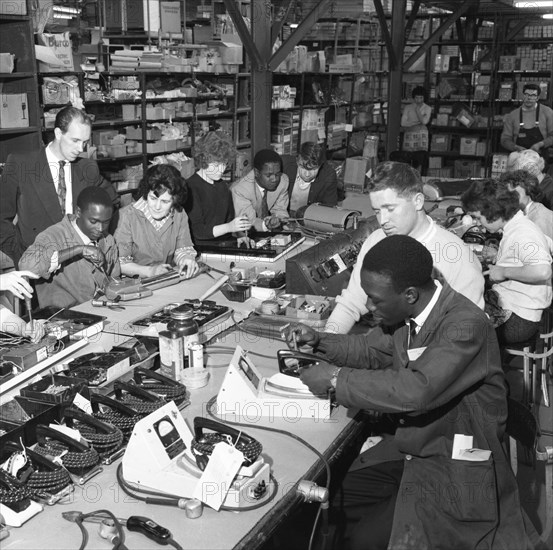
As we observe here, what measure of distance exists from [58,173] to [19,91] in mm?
2433

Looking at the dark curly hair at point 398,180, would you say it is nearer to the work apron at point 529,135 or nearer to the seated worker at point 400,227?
the seated worker at point 400,227

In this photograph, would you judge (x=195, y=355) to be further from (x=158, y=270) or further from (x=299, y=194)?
(x=299, y=194)

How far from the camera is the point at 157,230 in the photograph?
14.5 ft

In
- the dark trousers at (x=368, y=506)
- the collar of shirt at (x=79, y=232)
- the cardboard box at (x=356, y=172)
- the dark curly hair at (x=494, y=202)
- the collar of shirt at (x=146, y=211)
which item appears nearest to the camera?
the dark trousers at (x=368, y=506)

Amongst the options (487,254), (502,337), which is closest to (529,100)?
(487,254)

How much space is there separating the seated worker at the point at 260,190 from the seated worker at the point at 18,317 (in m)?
2.15

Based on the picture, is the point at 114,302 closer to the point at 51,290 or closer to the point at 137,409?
the point at 51,290

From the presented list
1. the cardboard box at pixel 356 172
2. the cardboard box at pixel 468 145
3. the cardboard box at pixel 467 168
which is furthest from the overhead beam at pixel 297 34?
the cardboard box at pixel 467 168

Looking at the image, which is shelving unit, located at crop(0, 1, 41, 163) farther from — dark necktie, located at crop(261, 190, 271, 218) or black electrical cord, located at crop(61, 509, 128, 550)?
black electrical cord, located at crop(61, 509, 128, 550)

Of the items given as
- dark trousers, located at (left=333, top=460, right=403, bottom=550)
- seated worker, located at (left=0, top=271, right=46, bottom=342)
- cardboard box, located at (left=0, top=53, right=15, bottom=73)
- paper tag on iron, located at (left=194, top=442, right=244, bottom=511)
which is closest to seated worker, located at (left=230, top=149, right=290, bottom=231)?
seated worker, located at (left=0, top=271, right=46, bottom=342)

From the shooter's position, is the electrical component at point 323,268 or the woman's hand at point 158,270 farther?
the woman's hand at point 158,270

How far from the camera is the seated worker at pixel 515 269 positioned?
414 centimetres

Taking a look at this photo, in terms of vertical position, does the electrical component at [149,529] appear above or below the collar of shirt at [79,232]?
below

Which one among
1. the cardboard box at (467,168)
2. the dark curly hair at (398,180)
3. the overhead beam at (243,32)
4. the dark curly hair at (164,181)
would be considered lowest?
the cardboard box at (467,168)
